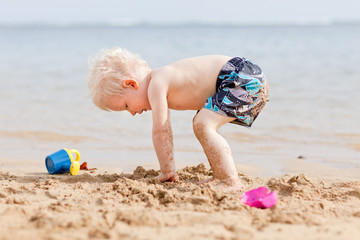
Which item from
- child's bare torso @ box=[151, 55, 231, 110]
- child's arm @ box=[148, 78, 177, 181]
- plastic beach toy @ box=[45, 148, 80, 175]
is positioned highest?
child's bare torso @ box=[151, 55, 231, 110]

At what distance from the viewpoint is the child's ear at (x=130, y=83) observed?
9.99 ft

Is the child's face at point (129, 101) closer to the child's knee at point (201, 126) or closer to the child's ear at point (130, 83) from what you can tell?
the child's ear at point (130, 83)

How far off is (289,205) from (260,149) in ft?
6.19

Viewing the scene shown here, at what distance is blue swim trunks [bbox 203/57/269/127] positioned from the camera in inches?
117

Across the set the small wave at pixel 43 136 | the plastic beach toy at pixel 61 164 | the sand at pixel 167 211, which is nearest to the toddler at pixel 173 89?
the sand at pixel 167 211

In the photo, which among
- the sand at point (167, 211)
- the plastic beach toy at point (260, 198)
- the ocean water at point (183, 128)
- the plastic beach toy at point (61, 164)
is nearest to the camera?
the sand at point (167, 211)

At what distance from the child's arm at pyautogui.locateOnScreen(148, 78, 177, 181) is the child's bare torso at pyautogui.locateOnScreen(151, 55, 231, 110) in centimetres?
11

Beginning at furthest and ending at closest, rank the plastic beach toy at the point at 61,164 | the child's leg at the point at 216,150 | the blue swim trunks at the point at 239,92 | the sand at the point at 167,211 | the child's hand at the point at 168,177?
the plastic beach toy at the point at 61,164 < the child's hand at the point at 168,177 < the blue swim trunks at the point at 239,92 < the child's leg at the point at 216,150 < the sand at the point at 167,211

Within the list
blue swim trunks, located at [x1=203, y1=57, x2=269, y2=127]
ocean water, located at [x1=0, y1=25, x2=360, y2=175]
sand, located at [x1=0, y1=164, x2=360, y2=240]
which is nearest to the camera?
sand, located at [x1=0, y1=164, x2=360, y2=240]

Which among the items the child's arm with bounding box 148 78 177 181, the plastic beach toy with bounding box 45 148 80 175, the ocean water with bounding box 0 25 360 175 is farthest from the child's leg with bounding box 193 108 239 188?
the plastic beach toy with bounding box 45 148 80 175

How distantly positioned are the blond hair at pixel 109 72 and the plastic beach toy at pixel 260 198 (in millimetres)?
1145

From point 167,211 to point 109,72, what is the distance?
1.17m

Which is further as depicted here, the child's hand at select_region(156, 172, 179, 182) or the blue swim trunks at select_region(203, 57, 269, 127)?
the child's hand at select_region(156, 172, 179, 182)

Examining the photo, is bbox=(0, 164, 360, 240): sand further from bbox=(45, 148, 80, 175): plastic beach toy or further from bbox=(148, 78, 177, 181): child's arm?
bbox=(45, 148, 80, 175): plastic beach toy
